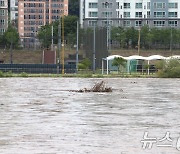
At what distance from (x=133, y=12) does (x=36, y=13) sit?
3554 centimetres

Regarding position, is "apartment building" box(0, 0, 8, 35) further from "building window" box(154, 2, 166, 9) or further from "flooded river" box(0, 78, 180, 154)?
"flooded river" box(0, 78, 180, 154)

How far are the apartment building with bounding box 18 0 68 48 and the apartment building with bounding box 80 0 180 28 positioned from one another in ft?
89.6

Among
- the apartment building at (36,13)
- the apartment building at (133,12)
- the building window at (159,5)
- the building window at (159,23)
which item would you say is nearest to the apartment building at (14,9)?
the apartment building at (36,13)

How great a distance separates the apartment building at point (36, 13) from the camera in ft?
427

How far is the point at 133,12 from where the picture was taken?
101125mm

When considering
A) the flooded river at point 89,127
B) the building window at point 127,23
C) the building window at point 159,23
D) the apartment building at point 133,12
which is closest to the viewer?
the flooded river at point 89,127

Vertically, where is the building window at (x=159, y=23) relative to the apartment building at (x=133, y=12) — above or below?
below

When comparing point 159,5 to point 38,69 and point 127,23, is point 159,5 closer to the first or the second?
point 127,23

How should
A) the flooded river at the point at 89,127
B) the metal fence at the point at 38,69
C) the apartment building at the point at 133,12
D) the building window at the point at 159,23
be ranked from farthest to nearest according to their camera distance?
the building window at the point at 159,23, the apartment building at the point at 133,12, the metal fence at the point at 38,69, the flooded river at the point at 89,127

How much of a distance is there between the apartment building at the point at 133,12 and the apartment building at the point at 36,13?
2730cm

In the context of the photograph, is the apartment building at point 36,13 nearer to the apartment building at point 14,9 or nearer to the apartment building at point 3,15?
the apartment building at point 14,9

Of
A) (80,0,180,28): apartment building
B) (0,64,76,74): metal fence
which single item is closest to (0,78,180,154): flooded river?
(0,64,76,74): metal fence

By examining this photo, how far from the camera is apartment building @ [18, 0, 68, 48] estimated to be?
5118 inches

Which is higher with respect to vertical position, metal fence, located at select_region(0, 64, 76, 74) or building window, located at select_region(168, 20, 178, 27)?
building window, located at select_region(168, 20, 178, 27)
